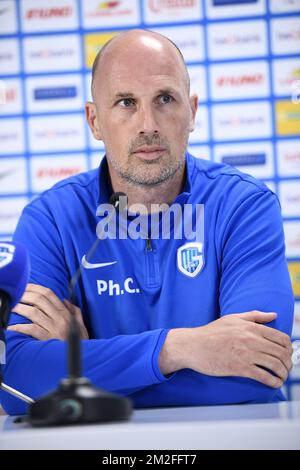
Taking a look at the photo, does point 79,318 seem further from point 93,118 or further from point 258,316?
point 93,118

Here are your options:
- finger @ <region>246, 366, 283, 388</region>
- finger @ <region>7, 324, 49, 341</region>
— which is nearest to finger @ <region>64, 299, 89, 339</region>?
finger @ <region>7, 324, 49, 341</region>

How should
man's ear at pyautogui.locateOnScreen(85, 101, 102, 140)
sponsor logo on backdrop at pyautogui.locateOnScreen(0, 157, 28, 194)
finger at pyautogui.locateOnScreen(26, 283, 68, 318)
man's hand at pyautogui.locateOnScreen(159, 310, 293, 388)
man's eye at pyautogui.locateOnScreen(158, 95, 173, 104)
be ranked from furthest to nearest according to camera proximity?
1. sponsor logo on backdrop at pyautogui.locateOnScreen(0, 157, 28, 194)
2. man's ear at pyautogui.locateOnScreen(85, 101, 102, 140)
3. man's eye at pyautogui.locateOnScreen(158, 95, 173, 104)
4. finger at pyautogui.locateOnScreen(26, 283, 68, 318)
5. man's hand at pyautogui.locateOnScreen(159, 310, 293, 388)

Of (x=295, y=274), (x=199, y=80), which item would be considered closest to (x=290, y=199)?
(x=295, y=274)

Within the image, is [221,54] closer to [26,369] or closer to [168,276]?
[168,276]

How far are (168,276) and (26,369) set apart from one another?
387 mm

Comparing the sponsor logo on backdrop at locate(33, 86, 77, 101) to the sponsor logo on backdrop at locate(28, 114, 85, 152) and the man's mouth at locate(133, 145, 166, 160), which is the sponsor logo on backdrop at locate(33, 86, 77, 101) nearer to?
the sponsor logo on backdrop at locate(28, 114, 85, 152)

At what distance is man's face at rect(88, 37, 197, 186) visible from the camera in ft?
5.48

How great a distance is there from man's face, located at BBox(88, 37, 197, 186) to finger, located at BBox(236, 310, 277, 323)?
1.47ft

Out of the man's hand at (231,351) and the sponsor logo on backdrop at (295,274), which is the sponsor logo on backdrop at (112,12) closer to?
the sponsor logo on backdrop at (295,274)

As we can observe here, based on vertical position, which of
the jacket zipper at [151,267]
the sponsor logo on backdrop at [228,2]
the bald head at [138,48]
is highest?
the sponsor logo on backdrop at [228,2]

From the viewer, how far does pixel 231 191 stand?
5.58ft

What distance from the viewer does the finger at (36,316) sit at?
1.53 m

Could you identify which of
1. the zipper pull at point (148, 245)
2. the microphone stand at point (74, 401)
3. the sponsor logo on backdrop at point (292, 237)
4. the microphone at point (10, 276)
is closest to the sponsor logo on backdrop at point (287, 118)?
the sponsor logo on backdrop at point (292, 237)
